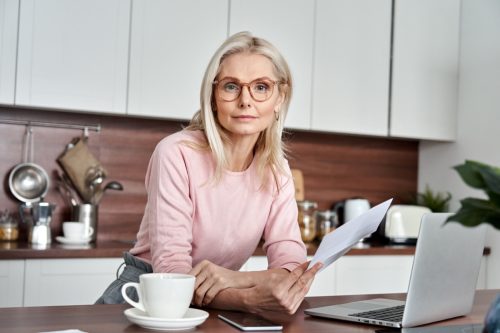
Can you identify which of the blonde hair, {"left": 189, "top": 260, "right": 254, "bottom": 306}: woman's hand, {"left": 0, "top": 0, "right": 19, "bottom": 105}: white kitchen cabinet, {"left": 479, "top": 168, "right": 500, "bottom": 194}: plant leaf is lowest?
{"left": 189, "top": 260, "right": 254, "bottom": 306}: woman's hand

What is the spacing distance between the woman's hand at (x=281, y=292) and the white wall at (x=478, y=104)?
92.1 inches

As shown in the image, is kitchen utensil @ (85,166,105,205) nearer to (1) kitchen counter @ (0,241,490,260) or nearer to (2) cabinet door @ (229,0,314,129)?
(1) kitchen counter @ (0,241,490,260)

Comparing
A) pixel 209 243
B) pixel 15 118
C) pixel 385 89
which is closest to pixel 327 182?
pixel 385 89

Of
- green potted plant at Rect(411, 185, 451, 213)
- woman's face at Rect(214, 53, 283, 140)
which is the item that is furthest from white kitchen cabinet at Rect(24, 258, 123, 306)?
green potted plant at Rect(411, 185, 451, 213)

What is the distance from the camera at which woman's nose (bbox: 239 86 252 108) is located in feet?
5.63

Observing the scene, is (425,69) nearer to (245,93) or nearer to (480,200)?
(245,93)

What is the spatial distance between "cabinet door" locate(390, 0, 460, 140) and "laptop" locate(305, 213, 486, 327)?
235cm

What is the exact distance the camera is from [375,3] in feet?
12.1

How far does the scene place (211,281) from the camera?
1471 mm

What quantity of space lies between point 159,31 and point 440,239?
216cm

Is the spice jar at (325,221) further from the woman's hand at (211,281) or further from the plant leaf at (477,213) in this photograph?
the plant leaf at (477,213)

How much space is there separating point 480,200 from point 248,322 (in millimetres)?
591

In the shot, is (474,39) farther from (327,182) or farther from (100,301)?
(100,301)

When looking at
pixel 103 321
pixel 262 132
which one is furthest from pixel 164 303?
pixel 262 132
